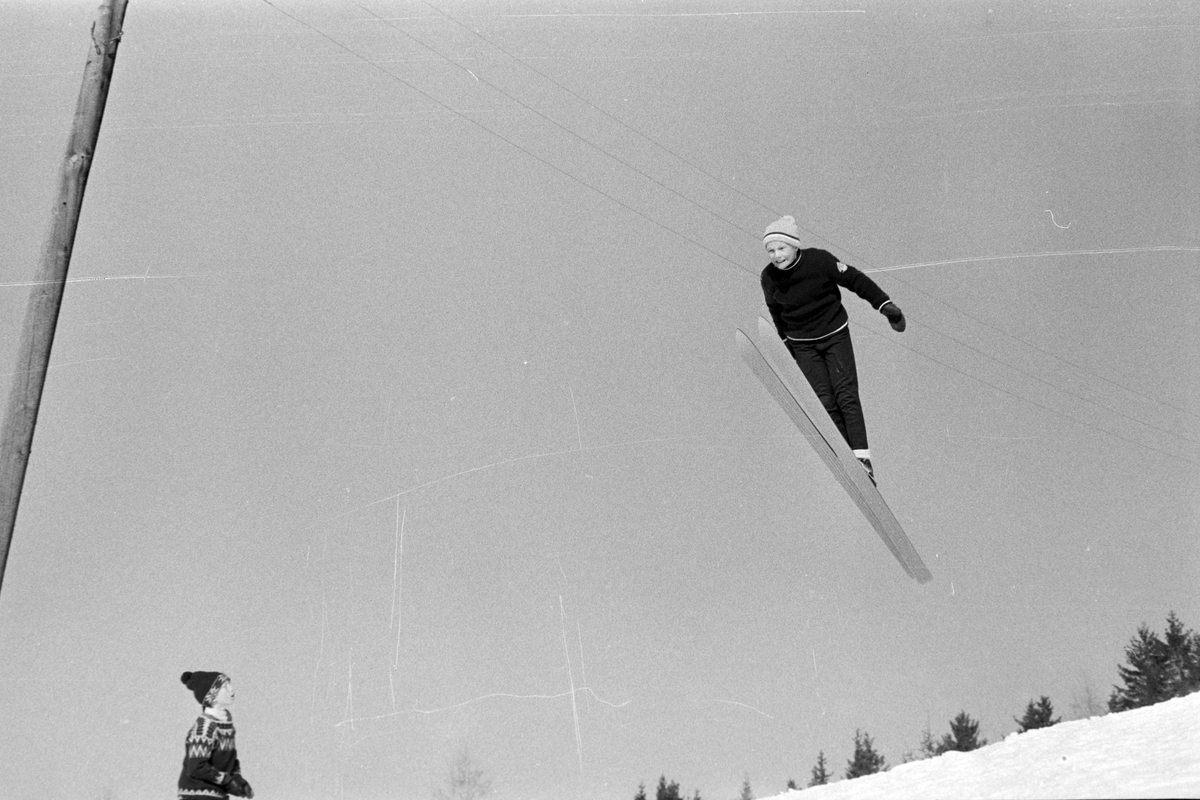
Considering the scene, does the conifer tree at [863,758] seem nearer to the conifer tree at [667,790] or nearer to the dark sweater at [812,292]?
the conifer tree at [667,790]

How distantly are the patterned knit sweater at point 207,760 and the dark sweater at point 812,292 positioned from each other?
13.6 ft

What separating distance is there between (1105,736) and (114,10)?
8.14 metres

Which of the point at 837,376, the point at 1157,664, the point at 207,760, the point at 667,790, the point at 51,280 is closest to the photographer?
the point at 207,760

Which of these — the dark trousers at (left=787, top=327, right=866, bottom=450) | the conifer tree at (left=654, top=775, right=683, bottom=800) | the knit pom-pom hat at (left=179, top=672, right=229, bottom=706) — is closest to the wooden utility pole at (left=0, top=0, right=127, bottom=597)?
the knit pom-pom hat at (left=179, top=672, right=229, bottom=706)

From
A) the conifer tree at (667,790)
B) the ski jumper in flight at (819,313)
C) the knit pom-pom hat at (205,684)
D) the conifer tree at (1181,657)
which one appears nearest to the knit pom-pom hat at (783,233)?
the ski jumper in flight at (819,313)

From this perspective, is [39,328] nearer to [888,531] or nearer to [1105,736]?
[888,531]

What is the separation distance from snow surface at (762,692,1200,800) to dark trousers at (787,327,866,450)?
228 cm

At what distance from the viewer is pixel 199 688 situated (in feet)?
19.8

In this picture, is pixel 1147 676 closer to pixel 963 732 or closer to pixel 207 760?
pixel 963 732

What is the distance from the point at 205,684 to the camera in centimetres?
601

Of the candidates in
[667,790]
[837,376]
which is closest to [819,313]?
[837,376]

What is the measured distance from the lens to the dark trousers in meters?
7.59

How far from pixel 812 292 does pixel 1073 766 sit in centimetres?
334

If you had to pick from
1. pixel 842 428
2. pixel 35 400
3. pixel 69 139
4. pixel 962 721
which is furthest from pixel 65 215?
pixel 962 721
